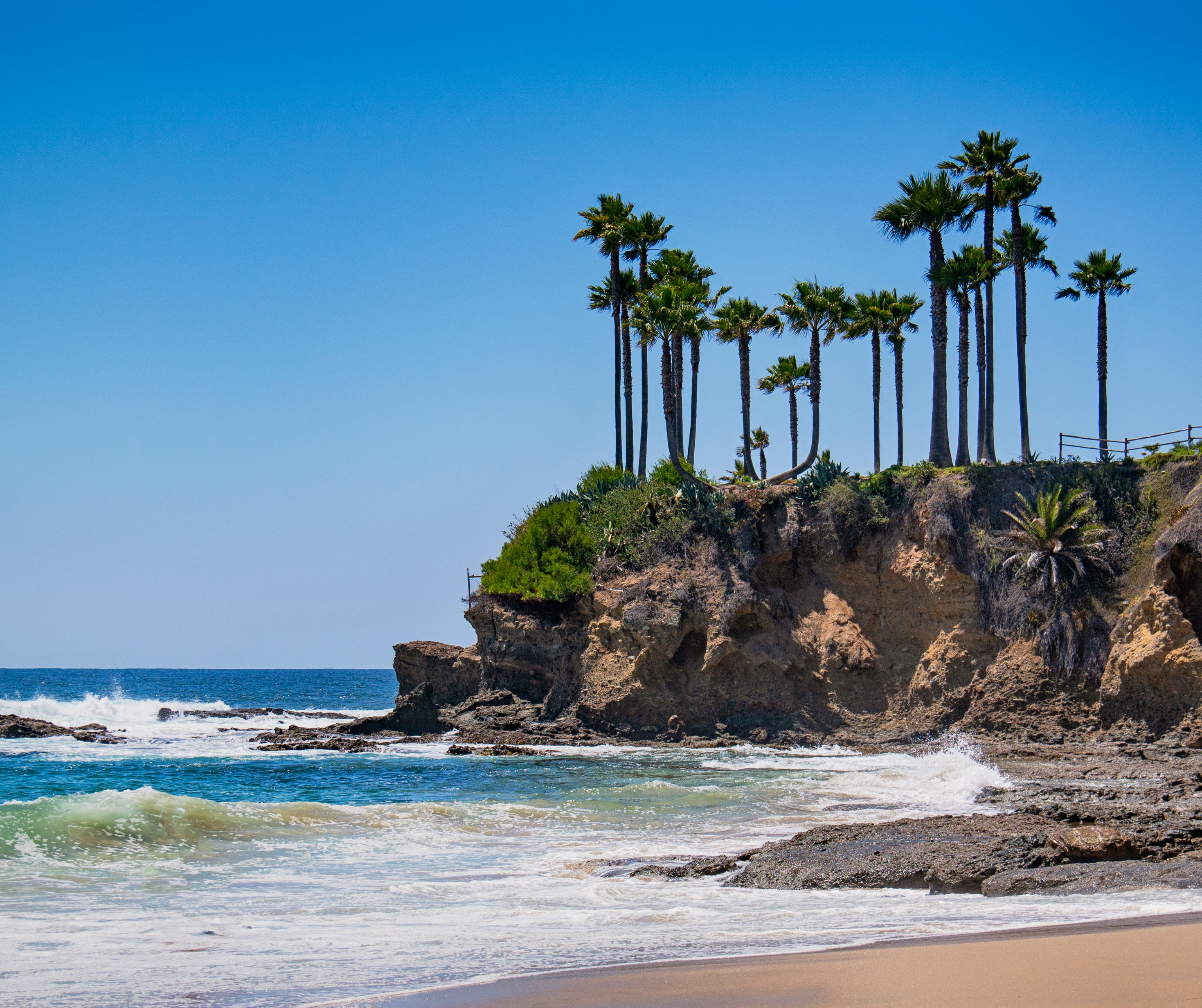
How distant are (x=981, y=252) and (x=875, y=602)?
533 inches

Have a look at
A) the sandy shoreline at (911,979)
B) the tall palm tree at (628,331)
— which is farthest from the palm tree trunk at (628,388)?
the sandy shoreline at (911,979)

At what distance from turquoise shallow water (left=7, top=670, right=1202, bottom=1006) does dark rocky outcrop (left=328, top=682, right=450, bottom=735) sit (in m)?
8.31

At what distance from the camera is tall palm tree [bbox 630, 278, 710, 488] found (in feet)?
113

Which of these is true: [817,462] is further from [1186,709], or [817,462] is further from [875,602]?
[1186,709]

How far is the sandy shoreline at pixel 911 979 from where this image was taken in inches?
249

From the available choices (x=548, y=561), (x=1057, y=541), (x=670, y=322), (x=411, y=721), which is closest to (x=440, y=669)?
(x=411, y=721)

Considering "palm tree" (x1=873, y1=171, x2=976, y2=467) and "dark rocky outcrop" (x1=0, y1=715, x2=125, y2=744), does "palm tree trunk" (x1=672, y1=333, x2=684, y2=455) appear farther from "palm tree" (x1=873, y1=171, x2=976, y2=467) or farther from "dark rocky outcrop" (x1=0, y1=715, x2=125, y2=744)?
"dark rocky outcrop" (x1=0, y1=715, x2=125, y2=744)

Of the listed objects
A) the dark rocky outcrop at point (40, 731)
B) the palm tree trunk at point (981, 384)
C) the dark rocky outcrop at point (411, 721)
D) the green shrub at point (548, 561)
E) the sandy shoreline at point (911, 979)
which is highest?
the palm tree trunk at point (981, 384)

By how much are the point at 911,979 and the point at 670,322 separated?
96.8ft

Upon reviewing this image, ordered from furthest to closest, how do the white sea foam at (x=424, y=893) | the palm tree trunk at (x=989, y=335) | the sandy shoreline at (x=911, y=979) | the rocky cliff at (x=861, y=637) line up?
the palm tree trunk at (x=989, y=335), the rocky cliff at (x=861, y=637), the white sea foam at (x=424, y=893), the sandy shoreline at (x=911, y=979)

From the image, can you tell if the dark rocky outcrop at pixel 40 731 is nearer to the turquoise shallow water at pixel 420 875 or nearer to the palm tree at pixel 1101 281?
the turquoise shallow water at pixel 420 875

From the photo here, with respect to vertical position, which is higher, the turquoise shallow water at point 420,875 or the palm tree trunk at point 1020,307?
the palm tree trunk at point 1020,307

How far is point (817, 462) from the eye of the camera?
33281 mm

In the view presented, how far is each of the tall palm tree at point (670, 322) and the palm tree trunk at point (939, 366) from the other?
7.54 m
